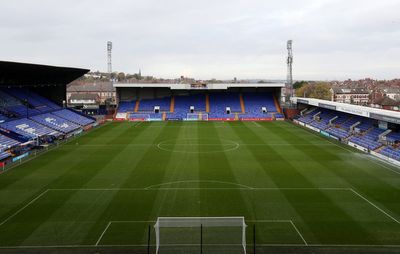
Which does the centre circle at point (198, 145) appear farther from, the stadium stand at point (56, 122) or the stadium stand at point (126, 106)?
the stadium stand at point (126, 106)

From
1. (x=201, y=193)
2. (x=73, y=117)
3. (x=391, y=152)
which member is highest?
(x=73, y=117)

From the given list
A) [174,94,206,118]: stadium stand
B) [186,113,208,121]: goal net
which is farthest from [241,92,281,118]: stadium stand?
[174,94,206,118]: stadium stand

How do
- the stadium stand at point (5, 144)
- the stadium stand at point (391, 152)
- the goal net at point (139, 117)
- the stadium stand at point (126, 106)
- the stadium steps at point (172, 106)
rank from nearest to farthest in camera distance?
the stadium stand at point (391, 152) < the stadium stand at point (5, 144) < the goal net at point (139, 117) < the stadium stand at point (126, 106) < the stadium steps at point (172, 106)

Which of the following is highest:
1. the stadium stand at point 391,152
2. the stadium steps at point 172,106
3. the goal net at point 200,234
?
the stadium steps at point 172,106

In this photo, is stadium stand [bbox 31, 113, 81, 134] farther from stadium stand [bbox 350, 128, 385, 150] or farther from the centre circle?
stadium stand [bbox 350, 128, 385, 150]

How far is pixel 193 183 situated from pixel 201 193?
8.00 feet

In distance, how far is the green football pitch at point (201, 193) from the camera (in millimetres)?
18266

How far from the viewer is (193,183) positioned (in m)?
26.9

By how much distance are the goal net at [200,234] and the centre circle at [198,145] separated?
70.7ft

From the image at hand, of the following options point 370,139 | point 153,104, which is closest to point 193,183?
point 370,139

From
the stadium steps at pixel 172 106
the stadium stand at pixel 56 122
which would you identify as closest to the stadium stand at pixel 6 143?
the stadium stand at pixel 56 122

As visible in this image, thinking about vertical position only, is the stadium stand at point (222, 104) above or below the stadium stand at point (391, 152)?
above

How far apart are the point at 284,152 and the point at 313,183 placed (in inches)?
464

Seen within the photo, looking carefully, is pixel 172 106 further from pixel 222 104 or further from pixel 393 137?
pixel 393 137
